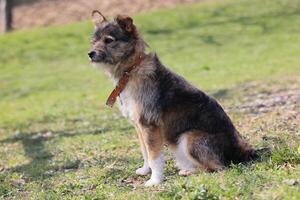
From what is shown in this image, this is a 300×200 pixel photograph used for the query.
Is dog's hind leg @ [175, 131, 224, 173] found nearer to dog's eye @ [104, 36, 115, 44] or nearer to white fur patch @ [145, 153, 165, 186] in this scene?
white fur patch @ [145, 153, 165, 186]

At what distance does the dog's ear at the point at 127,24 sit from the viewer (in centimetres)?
697

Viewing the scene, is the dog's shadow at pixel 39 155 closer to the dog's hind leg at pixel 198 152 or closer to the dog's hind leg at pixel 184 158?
the dog's hind leg at pixel 184 158

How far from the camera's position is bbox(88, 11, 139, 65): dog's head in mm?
6988

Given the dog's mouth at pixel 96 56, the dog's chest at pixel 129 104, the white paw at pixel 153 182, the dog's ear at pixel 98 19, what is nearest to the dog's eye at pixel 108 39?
the dog's mouth at pixel 96 56

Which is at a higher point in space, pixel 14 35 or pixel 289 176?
pixel 289 176

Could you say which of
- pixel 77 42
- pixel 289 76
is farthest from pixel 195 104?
pixel 77 42

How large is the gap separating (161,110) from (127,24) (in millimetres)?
1066

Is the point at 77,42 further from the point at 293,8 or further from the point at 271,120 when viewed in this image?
the point at 271,120

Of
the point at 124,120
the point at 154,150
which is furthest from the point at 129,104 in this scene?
the point at 124,120

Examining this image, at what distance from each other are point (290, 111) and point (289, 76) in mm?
5500

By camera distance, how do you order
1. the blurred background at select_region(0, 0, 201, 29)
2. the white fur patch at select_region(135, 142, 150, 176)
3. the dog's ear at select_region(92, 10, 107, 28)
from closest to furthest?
the dog's ear at select_region(92, 10, 107, 28), the white fur patch at select_region(135, 142, 150, 176), the blurred background at select_region(0, 0, 201, 29)

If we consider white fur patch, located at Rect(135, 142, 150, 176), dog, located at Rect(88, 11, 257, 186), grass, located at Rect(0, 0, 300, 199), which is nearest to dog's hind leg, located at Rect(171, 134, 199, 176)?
dog, located at Rect(88, 11, 257, 186)

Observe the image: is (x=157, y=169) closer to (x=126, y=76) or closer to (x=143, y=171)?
(x=143, y=171)

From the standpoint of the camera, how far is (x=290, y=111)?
1061 cm
